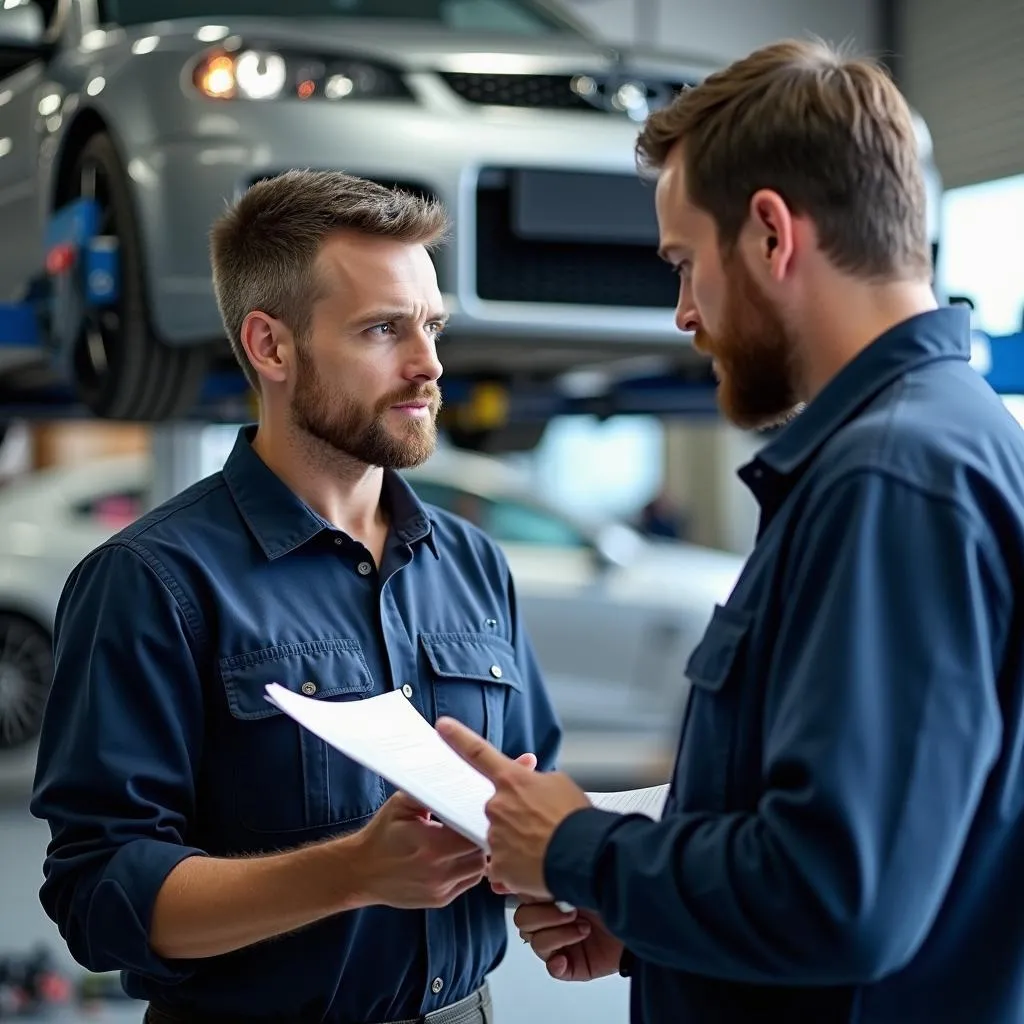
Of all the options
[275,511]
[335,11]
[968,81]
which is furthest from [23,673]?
[968,81]

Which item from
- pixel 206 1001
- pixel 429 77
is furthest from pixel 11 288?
pixel 206 1001

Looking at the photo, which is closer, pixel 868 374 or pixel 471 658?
pixel 868 374

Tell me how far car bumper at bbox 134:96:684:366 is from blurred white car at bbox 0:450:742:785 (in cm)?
244

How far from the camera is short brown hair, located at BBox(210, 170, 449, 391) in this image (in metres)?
1.69

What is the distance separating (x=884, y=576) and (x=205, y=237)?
251 centimetres

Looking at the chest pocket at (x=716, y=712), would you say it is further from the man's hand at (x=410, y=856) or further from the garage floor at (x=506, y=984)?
the garage floor at (x=506, y=984)

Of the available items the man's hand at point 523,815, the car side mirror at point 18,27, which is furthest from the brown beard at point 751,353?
the car side mirror at point 18,27

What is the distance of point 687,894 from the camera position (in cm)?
102

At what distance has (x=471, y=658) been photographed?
1.71 m

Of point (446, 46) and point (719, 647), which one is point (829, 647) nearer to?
point (719, 647)

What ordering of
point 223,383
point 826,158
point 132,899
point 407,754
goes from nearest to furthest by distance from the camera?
1. point 826,158
2. point 407,754
3. point 132,899
4. point 223,383

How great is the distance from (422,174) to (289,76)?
1.26 ft

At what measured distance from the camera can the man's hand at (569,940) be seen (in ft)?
4.78

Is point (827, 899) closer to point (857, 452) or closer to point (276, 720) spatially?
point (857, 452)
